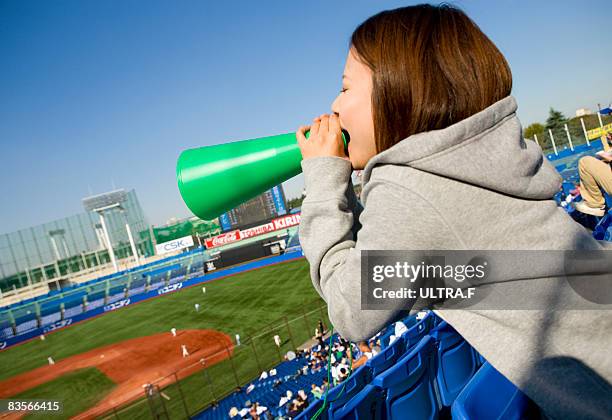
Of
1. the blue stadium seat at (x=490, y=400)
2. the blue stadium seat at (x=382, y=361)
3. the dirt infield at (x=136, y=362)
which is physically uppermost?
the blue stadium seat at (x=490, y=400)

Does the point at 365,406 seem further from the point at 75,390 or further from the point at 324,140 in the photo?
the point at 75,390

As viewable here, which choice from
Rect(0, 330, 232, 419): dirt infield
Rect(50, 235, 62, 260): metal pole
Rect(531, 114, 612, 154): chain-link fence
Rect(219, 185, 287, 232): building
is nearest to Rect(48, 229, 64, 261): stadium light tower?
Rect(50, 235, 62, 260): metal pole

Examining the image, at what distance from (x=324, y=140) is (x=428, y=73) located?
0.28 meters

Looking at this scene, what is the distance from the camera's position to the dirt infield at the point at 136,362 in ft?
42.1

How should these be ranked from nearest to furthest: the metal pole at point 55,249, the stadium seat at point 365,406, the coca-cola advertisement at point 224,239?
the stadium seat at point 365,406, the coca-cola advertisement at point 224,239, the metal pole at point 55,249

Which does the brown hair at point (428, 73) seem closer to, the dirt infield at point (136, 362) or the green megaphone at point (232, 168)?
the green megaphone at point (232, 168)

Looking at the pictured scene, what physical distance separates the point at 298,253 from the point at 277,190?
14.3 meters

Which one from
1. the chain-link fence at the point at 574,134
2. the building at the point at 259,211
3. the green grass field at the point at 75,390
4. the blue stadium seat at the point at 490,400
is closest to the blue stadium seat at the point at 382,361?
the blue stadium seat at the point at 490,400

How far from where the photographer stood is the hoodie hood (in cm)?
66

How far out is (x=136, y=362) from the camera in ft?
50.9

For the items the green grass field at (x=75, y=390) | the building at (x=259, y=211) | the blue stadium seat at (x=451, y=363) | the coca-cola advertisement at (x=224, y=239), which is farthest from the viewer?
the building at (x=259, y=211)

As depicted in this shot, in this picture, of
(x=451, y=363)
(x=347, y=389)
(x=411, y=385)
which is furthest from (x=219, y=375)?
(x=411, y=385)

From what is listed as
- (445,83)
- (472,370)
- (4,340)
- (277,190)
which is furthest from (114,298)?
(445,83)

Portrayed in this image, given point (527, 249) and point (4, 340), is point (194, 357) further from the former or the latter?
point (4, 340)
